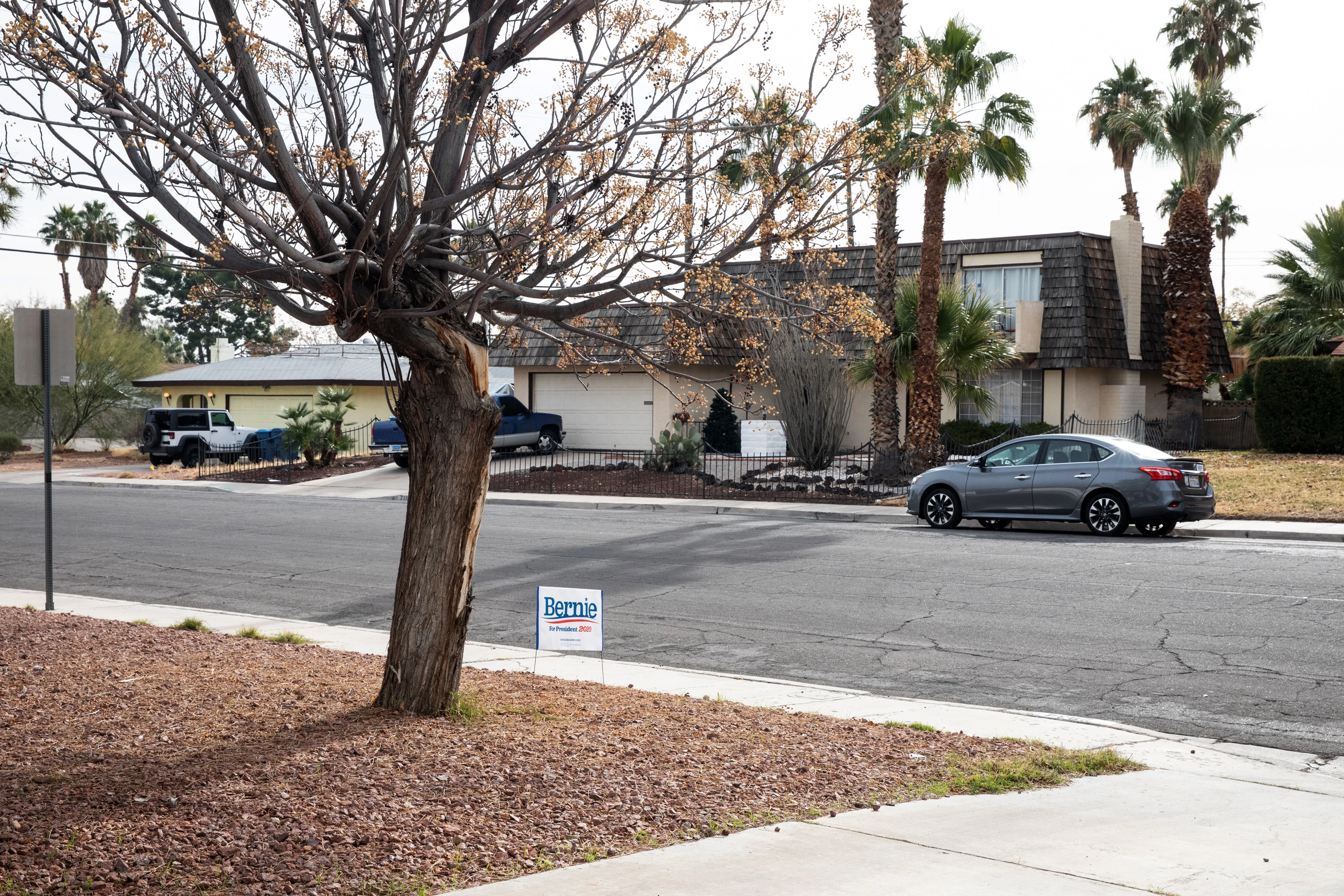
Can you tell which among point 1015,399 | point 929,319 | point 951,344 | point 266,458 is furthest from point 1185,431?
point 266,458

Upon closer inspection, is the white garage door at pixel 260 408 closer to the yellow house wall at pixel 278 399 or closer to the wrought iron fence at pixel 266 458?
the yellow house wall at pixel 278 399

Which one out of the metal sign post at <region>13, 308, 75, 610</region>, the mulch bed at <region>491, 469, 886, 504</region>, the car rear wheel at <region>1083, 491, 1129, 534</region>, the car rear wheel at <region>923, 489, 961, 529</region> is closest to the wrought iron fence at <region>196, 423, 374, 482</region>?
the mulch bed at <region>491, 469, 886, 504</region>

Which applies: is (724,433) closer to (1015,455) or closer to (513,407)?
(513,407)

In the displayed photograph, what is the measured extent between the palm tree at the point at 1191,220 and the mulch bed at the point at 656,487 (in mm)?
11527

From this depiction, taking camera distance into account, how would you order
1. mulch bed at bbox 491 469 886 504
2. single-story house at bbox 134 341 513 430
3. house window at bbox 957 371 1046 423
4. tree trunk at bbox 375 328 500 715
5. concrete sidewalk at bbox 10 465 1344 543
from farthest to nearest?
single-story house at bbox 134 341 513 430
house window at bbox 957 371 1046 423
mulch bed at bbox 491 469 886 504
concrete sidewalk at bbox 10 465 1344 543
tree trunk at bbox 375 328 500 715

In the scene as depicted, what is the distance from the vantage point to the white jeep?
1529 inches

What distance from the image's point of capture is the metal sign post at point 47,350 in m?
11.6

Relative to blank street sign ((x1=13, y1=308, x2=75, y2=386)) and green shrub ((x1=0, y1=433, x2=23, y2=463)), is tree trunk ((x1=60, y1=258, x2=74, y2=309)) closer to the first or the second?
green shrub ((x1=0, y1=433, x2=23, y2=463))

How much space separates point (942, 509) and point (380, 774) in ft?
51.9

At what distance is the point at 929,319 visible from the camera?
2622 centimetres

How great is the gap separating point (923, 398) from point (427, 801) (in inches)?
878

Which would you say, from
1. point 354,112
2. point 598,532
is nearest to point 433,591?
point 354,112

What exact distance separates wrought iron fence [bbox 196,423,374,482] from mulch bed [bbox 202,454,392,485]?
0.02m

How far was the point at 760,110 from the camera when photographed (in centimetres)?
801
